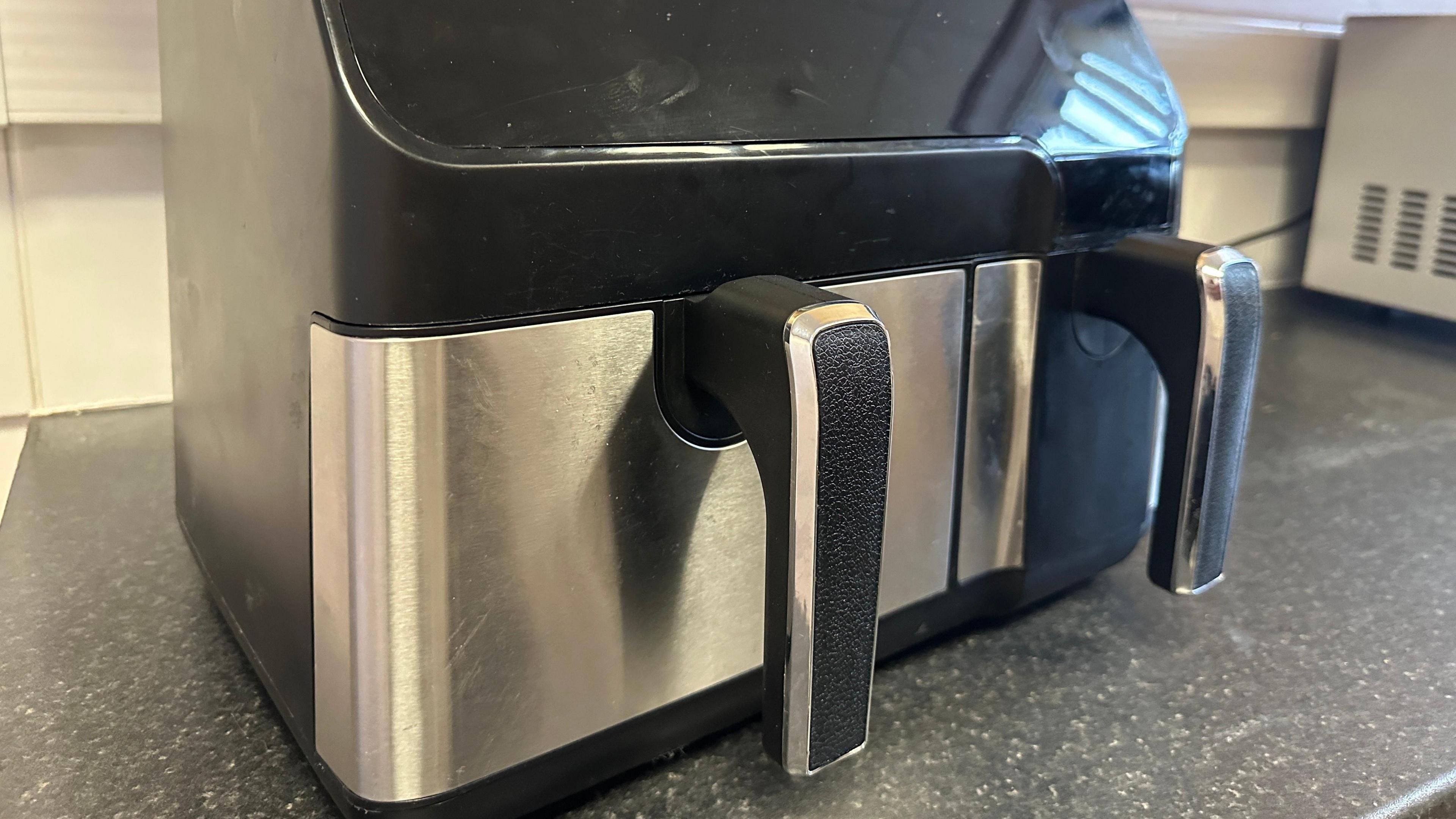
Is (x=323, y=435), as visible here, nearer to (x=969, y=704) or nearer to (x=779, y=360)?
(x=779, y=360)

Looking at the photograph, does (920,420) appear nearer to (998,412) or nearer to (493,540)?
(998,412)

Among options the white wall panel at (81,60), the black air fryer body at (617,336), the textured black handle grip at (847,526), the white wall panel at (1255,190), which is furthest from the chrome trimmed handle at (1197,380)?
the white wall panel at (1255,190)

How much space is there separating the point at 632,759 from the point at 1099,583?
24 cm

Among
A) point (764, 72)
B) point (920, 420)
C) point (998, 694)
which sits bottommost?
point (998, 694)

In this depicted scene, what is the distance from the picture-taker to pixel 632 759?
32 cm

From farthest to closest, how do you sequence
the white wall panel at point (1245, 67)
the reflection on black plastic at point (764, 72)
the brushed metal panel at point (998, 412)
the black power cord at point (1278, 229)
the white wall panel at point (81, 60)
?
1. the black power cord at point (1278, 229)
2. the white wall panel at point (1245, 67)
3. the white wall panel at point (81, 60)
4. the brushed metal panel at point (998, 412)
5. the reflection on black plastic at point (764, 72)

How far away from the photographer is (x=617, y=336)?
28cm

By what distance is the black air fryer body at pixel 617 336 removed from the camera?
25cm

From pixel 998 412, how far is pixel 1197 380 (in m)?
0.07

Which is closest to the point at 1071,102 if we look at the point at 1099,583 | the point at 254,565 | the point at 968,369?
the point at 968,369

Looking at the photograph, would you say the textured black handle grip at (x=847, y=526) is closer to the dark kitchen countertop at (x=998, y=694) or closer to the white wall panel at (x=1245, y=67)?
the dark kitchen countertop at (x=998, y=694)

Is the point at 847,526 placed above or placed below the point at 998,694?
above

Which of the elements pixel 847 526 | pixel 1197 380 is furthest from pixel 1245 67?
pixel 847 526

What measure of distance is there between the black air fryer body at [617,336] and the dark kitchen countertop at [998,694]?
23mm
